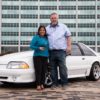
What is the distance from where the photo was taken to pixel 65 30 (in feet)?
27.5

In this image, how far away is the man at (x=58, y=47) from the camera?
27.1 ft

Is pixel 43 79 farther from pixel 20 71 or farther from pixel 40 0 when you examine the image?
pixel 40 0

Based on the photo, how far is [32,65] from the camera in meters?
8.34

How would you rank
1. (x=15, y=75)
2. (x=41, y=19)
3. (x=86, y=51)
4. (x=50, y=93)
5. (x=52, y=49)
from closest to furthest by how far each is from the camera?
1. (x=50, y=93)
2. (x=15, y=75)
3. (x=52, y=49)
4. (x=86, y=51)
5. (x=41, y=19)

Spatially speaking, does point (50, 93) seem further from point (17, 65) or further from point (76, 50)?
point (76, 50)

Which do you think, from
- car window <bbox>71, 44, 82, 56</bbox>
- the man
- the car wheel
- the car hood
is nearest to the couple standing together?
the man

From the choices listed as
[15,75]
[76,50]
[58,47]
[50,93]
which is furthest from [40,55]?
[76,50]

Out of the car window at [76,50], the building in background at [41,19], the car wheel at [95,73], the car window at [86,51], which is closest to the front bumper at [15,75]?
the car window at [76,50]

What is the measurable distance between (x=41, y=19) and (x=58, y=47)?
3814 inches

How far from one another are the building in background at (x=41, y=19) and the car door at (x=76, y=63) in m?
93.2

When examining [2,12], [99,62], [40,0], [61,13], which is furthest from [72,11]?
[99,62]

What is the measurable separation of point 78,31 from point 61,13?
7.18m

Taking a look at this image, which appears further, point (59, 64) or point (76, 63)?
point (76, 63)

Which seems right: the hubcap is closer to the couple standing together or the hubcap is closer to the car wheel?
the car wheel
